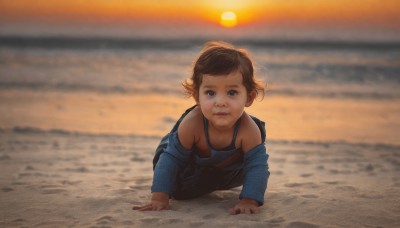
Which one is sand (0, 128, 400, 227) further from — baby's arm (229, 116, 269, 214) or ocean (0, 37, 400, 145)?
ocean (0, 37, 400, 145)

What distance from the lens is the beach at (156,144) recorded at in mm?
2781

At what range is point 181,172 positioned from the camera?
2.98 m

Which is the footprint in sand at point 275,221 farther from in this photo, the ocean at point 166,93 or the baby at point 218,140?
the ocean at point 166,93

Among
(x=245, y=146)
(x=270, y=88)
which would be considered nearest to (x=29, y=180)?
(x=245, y=146)

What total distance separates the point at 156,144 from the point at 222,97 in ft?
11.0

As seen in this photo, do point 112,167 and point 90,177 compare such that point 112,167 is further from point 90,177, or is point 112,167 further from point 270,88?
point 270,88

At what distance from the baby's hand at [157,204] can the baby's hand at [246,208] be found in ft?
1.34

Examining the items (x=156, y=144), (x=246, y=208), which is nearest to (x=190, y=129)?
(x=246, y=208)

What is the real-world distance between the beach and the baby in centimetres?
15

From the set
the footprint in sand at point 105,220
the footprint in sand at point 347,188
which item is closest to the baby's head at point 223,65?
the footprint in sand at point 105,220

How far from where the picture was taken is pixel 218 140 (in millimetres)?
2834

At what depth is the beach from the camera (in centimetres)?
278

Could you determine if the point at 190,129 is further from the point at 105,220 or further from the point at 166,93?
the point at 166,93

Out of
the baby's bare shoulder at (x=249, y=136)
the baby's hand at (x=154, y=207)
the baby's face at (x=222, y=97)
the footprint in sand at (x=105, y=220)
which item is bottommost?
the footprint in sand at (x=105, y=220)
